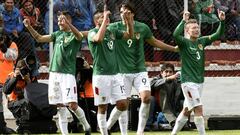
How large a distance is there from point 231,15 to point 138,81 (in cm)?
708

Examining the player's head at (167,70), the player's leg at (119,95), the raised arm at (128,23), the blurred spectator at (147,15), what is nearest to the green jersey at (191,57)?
the raised arm at (128,23)

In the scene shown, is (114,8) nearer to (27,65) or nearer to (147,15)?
A: (147,15)

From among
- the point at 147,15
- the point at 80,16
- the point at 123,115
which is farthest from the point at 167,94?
the point at 123,115

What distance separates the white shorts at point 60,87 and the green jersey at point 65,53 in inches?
4.1

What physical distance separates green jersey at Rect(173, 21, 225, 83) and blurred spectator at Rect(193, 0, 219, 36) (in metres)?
5.23

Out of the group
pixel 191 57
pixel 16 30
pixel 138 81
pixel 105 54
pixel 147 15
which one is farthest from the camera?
pixel 147 15

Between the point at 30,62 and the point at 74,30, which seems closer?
the point at 74,30

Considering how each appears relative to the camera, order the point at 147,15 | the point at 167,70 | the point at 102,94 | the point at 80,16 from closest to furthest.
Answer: the point at 102,94, the point at 167,70, the point at 80,16, the point at 147,15

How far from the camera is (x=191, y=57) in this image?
15453mm

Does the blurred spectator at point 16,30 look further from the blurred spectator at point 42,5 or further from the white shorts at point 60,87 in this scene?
the white shorts at point 60,87

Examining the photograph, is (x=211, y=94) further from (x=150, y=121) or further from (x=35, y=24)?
(x=35, y=24)

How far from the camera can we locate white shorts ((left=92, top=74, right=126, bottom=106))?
14469mm

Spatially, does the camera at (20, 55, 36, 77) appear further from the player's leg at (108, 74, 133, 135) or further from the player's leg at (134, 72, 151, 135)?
the player's leg at (134, 72, 151, 135)

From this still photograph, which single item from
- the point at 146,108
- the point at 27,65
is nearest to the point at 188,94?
the point at 146,108
